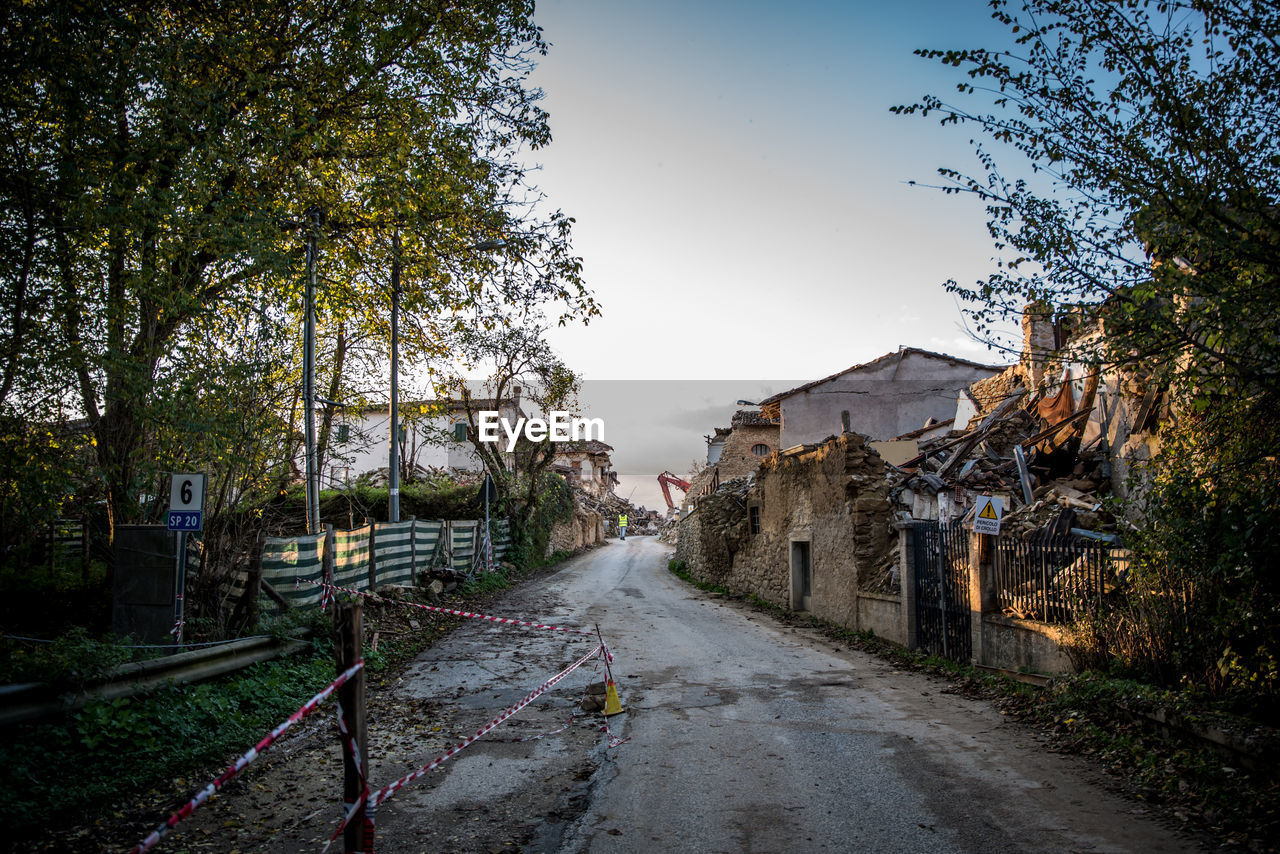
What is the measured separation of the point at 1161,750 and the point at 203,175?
10900mm

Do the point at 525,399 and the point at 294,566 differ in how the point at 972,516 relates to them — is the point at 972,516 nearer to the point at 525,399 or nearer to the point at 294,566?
the point at 294,566

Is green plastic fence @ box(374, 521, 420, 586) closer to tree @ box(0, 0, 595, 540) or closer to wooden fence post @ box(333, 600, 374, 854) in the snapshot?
tree @ box(0, 0, 595, 540)

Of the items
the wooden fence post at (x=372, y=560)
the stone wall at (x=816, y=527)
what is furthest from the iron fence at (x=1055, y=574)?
the wooden fence post at (x=372, y=560)

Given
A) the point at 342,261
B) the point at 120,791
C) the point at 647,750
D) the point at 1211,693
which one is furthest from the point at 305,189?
the point at 1211,693

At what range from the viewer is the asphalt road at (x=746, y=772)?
183 inches

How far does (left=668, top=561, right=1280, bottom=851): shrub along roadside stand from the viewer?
4723 millimetres

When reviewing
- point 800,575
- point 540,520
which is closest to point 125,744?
point 800,575

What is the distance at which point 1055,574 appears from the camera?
8539 millimetres

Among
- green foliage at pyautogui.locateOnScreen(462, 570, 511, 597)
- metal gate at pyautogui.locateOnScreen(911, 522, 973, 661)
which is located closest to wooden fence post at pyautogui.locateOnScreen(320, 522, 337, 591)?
green foliage at pyautogui.locateOnScreen(462, 570, 511, 597)

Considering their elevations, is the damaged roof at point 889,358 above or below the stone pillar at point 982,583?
above

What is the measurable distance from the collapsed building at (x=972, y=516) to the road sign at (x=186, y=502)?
26.9 feet

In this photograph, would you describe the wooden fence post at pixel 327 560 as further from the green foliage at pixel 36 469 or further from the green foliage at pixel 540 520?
the green foliage at pixel 540 520

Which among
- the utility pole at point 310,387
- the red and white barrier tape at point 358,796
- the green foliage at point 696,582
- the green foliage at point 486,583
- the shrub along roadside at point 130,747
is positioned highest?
the utility pole at point 310,387

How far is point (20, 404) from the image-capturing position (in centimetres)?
722
